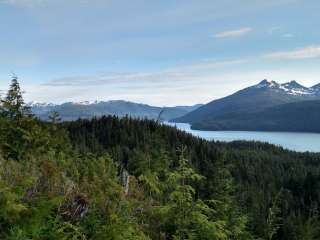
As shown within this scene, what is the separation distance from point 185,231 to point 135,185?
5.90 metres

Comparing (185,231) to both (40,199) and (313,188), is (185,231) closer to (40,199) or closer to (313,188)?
(40,199)

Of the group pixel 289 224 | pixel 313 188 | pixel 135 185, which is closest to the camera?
pixel 135 185

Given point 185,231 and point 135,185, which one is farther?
point 135,185

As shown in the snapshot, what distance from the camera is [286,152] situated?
192500mm

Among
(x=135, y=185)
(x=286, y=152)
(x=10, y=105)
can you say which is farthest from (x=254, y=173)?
(x=135, y=185)

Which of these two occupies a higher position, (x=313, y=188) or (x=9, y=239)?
(x=9, y=239)

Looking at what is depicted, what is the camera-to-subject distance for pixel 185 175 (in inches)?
468

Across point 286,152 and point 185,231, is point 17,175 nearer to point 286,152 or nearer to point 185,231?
point 185,231

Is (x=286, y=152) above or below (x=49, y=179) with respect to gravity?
below

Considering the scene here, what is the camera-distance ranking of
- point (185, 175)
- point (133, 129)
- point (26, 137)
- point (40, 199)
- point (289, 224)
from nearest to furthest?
point (40, 199), point (185, 175), point (26, 137), point (289, 224), point (133, 129)

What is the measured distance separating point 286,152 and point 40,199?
193067mm

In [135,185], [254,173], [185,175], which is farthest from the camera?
[254,173]

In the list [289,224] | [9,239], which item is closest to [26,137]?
[9,239]

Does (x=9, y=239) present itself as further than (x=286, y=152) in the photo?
No
